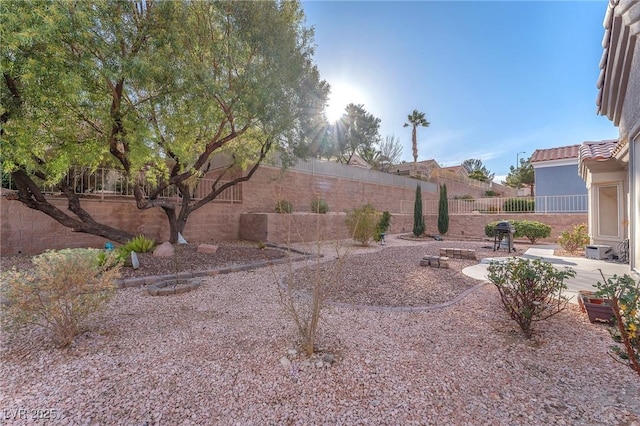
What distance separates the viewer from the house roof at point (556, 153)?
600 inches

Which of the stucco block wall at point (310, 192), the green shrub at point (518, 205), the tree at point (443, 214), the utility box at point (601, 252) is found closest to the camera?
the utility box at point (601, 252)

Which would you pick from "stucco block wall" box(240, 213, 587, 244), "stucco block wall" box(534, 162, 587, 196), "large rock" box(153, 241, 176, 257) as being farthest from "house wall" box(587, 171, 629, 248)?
"large rock" box(153, 241, 176, 257)

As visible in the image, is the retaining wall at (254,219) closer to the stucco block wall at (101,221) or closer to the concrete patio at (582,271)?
the stucco block wall at (101,221)

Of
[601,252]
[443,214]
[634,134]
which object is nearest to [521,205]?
[443,214]

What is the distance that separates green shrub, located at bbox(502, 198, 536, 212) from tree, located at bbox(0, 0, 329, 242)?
1237 centimetres

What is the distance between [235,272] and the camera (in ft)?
22.0

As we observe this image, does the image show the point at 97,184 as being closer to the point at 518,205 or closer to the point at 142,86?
the point at 142,86

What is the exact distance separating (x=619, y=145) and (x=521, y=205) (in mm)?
9884

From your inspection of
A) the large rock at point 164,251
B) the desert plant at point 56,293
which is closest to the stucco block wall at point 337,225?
the large rock at point 164,251

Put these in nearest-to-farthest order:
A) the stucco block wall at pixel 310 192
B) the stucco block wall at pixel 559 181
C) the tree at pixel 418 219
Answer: the stucco block wall at pixel 310 192 → the stucco block wall at pixel 559 181 → the tree at pixel 418 219

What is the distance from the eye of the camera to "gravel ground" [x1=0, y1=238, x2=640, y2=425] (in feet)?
6.33

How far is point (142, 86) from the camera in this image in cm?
660

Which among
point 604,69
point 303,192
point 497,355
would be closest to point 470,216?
point 303,192

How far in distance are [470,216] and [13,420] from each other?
17198 mm
